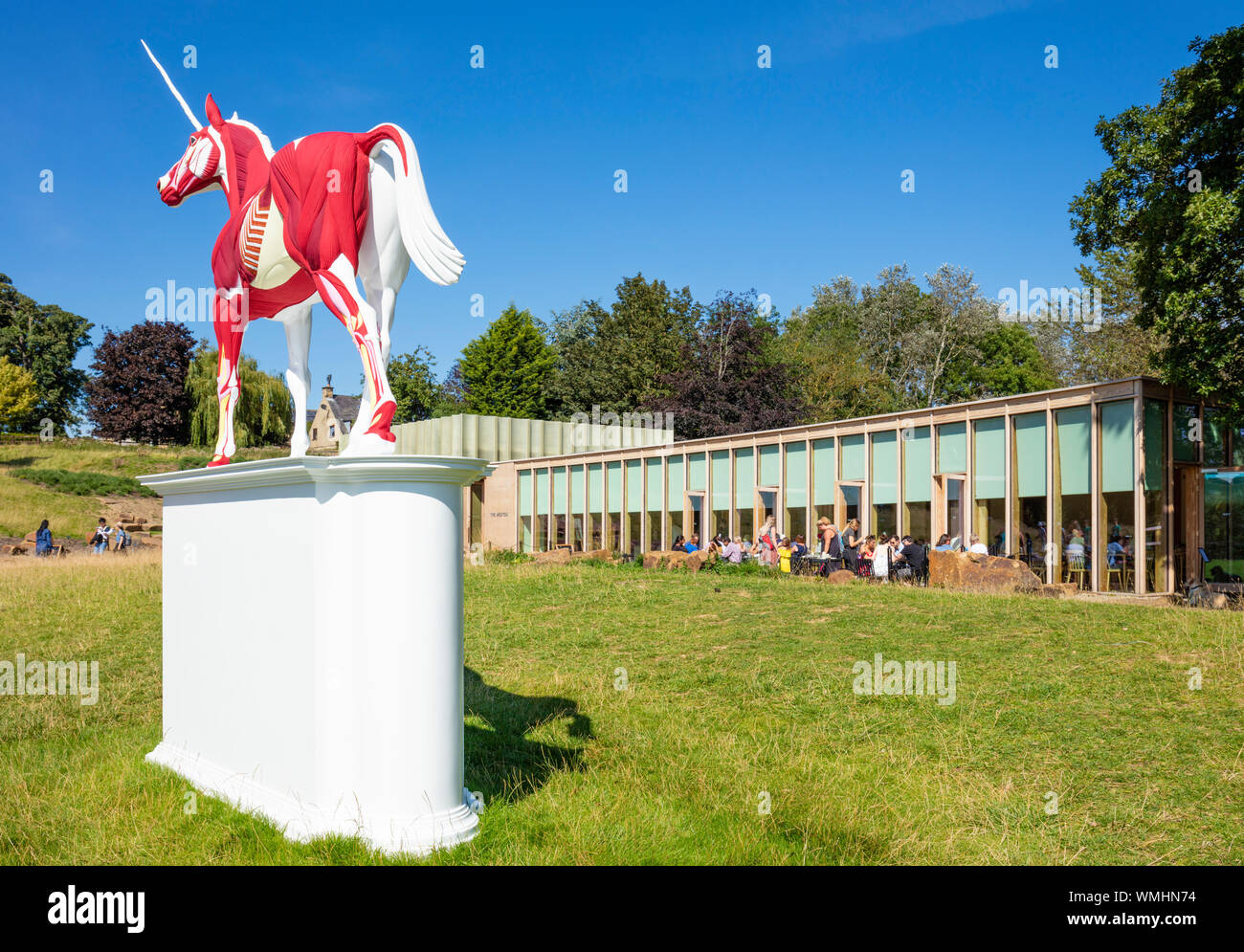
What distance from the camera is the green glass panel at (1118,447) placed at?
59.5 feet

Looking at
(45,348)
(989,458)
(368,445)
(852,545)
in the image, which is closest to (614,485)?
(852,545)

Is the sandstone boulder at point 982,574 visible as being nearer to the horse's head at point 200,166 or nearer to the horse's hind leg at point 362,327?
the horse's hind leg at point 362,327

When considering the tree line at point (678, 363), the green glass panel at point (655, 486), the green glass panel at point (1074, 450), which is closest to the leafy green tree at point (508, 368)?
the tree line at point (678, 363)

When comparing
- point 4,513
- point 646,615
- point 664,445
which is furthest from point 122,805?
point 4,513

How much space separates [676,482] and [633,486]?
2.35m

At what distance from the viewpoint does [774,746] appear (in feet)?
25.0

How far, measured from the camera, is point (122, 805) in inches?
223

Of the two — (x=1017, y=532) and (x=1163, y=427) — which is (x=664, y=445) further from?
(x=1163, y=427)

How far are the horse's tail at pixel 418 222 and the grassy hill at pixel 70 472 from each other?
33.7 metres

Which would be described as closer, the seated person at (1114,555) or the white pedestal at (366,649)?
the white pedestal at (366,649)

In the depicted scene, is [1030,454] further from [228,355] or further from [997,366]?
[997,366]

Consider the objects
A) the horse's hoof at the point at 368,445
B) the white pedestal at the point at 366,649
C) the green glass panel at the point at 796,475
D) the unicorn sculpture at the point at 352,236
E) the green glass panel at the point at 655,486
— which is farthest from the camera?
the green glass panel at the point at 655,486

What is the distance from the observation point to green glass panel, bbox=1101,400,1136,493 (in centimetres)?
1814

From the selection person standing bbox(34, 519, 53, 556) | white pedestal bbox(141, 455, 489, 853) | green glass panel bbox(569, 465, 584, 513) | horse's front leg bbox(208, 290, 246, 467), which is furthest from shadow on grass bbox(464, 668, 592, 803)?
person standing bbox(34, 519, 53, 556)
